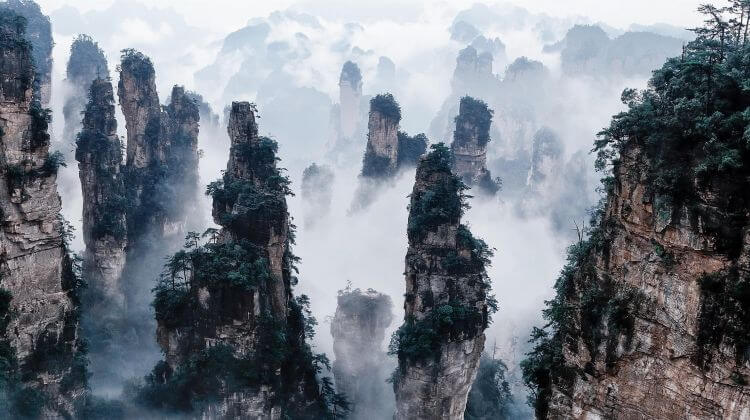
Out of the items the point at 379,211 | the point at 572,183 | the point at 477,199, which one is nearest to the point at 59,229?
the point at 379,211

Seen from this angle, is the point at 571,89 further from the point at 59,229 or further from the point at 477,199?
the point at 59,229

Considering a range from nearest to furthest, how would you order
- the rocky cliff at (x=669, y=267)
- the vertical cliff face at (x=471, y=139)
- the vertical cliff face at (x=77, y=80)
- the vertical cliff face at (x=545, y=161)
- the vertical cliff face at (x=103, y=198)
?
the rocky cliff at (x=669, y=267) → the vertical cliff face at (x=103, y=198) → the vertical cliff face at (x=471, y=139) → the vertical cliff face at (x=77, y=80) → the vertical cliff face at (x=545, y=161)

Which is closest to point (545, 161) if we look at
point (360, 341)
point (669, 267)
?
point (360, 341)

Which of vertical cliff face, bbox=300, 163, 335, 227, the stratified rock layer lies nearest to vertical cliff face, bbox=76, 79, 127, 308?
the stratified rock layer

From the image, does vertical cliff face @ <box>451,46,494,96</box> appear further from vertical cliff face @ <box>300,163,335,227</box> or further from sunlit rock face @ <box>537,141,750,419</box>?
sunlit rock face @ <box>537,141,750,419</box>

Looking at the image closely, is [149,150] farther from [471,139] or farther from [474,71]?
[474,71]

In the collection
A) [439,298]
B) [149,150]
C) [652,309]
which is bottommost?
[652,309]

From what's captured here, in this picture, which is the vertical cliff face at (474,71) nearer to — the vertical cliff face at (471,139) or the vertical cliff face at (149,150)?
the vertical cliff face at (471,139)

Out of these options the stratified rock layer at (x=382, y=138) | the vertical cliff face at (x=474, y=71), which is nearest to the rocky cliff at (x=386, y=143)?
the stratified rock layer at (x=382, y=138)
